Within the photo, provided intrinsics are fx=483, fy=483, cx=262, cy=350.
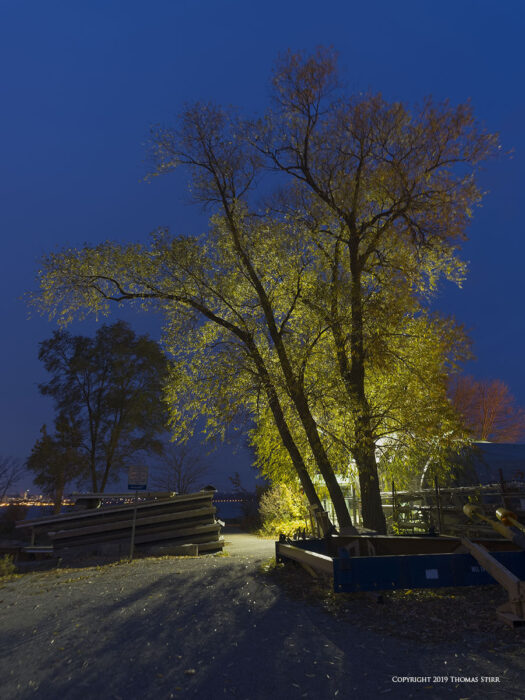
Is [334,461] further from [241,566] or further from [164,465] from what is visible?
[164,465]

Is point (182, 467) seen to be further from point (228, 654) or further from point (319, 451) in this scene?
point (228, 654)

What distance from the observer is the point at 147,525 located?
17.1 metres

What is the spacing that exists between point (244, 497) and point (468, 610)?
31.6m

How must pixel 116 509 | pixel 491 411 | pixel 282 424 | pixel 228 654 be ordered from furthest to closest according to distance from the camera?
pixel 491 411 → pixel 116 509 → pixel 282 424 → pixel 228 654

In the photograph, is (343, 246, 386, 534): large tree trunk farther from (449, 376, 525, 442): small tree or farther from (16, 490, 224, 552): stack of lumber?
(449, 376, 525, 442): small tree

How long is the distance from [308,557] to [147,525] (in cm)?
1033

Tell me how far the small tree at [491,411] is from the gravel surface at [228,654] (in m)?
41.6

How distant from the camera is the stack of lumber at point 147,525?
663 inches

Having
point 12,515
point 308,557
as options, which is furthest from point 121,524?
point 12,515

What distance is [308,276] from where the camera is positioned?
13.8m

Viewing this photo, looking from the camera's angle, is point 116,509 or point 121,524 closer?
point 121,524

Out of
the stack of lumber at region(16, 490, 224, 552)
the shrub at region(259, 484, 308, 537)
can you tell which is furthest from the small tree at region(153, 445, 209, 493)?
the stack of lumber at region(16, 490, 224, 552)

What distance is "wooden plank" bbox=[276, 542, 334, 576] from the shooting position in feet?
23.9

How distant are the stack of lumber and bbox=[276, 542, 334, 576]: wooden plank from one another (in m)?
7.39
